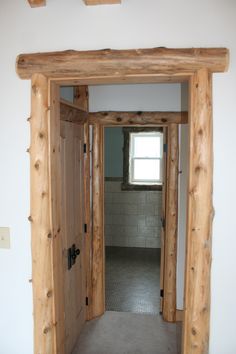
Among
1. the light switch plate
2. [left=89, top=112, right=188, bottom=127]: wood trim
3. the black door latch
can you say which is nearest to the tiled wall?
[left=89, top=112, right=188, bottom=127]: wood trim

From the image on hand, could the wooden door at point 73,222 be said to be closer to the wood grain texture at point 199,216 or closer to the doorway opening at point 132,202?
the wood grain texture at point 199,216

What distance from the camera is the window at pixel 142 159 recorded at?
571 centimetres

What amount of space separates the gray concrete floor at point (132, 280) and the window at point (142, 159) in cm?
123

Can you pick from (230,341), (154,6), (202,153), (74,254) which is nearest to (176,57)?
(154,6)

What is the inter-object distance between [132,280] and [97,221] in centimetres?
159

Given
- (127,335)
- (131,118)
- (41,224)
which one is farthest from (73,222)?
(127,335)

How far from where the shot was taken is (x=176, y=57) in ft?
5.35

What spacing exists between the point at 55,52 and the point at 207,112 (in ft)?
2.96

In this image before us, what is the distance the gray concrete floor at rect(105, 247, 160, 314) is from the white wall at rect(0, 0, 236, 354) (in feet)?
7.13

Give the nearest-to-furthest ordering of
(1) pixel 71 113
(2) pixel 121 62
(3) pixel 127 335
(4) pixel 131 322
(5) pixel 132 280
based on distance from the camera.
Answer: (2) pixel 121 62 → (1) pixel 71 113 → (3) pixel 127 335 → (4) pixel 131 322 → (5) pixel 132 280

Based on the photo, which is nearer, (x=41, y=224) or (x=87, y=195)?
(x=41, y=224)

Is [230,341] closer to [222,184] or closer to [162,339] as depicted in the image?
[222,184]

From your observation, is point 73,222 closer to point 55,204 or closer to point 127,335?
point 55,204

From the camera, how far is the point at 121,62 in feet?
5.46
